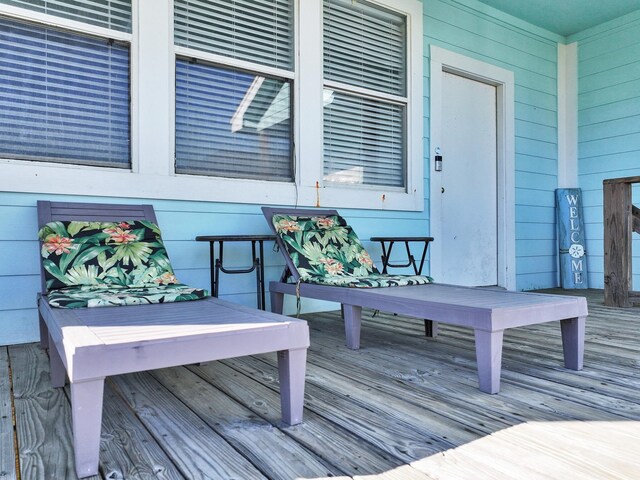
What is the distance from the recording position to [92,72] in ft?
10.0

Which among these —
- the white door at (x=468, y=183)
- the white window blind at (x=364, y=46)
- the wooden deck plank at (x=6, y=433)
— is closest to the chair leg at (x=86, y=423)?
the wooden deck plank at (x=6, y=433)

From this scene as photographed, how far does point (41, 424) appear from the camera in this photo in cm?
156

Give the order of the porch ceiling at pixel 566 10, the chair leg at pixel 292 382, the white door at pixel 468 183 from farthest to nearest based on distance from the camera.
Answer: the porch ceiling at pixel 566 10, the white door at pixel 468 183, the chair leg at pixel 292 382

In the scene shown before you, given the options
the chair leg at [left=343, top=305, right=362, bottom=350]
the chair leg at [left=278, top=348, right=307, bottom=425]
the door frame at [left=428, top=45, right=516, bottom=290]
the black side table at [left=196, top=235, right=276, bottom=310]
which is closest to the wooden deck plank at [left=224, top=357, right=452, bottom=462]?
the chair leg at [left=278, top=348, right=307, bottom=425]

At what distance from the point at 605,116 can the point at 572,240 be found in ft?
4.77

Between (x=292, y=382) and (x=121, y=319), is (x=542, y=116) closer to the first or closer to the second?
(x=292, y=382)

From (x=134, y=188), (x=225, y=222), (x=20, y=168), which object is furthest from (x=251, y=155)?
(x=20, y=168)

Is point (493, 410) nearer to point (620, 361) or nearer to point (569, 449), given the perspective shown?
point (569, 449)

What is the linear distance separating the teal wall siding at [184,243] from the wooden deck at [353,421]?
36 centimetres

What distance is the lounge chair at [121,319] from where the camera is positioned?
1242mm

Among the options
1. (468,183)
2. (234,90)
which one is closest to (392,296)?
(234,90)

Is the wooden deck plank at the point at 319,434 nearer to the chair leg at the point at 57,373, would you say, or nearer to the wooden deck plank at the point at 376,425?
the wooden deck plank at the point at 376,425

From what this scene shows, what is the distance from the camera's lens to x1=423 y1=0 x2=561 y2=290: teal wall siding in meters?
5.01

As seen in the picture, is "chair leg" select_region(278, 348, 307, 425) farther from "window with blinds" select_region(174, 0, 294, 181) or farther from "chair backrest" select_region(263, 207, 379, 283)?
"window with blinds" select_region(174, 0, 294, 181)
